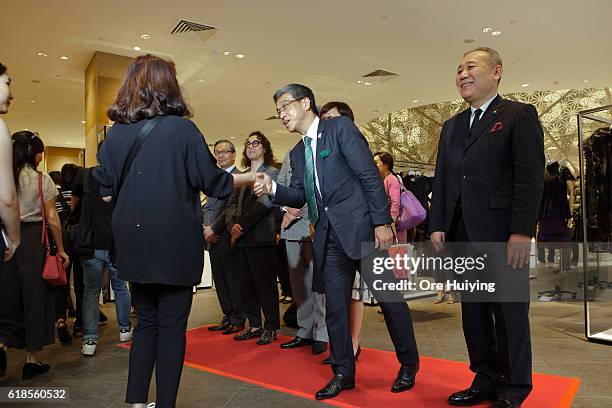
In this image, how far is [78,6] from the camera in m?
6.34

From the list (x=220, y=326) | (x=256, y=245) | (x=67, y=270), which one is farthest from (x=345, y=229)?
(x=67, y=270)

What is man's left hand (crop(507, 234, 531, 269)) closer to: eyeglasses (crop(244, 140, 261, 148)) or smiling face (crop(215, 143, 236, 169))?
eyeglasses (crop(244, 140, 261, 148))

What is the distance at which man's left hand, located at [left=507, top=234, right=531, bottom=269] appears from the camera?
2.14m

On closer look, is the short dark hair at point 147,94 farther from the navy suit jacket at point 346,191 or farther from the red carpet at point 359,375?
the red carpet at point 359,375

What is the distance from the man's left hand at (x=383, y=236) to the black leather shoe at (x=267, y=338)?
1660 millimetres

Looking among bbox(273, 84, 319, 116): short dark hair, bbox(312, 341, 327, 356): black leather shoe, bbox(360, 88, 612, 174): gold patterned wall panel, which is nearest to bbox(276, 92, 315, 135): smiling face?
bbox(273, 84, 319, 116): short dark hair

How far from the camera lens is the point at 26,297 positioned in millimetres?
3078

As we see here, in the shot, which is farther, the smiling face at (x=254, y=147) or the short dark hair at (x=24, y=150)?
the smiling face at (x=254, y=147)

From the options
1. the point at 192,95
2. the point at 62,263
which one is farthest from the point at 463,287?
the point at 192,95

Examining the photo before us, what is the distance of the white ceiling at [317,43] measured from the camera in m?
6.62

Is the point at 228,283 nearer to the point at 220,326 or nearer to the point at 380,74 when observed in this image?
the point at 220,326

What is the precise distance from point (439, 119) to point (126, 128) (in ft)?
43.1

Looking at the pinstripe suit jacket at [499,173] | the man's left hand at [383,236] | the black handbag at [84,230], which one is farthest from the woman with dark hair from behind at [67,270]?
the pinstripe suit jacket at [499,173]

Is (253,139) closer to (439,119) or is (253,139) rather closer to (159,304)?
(159,304)
